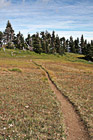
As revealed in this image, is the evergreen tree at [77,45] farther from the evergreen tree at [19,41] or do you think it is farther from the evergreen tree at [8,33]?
the evergreen tree at [8,33]

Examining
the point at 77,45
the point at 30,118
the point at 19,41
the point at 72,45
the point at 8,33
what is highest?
the point at 8,33

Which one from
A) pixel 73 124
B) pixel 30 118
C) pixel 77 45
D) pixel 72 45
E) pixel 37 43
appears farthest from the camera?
pixel 77 45

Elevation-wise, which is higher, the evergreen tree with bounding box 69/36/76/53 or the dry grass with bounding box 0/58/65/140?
the evergreen tree with bounding box 69/36/76/53

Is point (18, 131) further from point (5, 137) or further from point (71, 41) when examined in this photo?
point (71, 41)

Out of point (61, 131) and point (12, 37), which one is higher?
point (12, 37)

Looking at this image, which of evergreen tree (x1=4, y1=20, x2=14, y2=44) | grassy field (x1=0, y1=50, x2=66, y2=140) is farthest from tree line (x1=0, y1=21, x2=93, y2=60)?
grassy field (x1=0, y1=50, x2=66, y2=140)

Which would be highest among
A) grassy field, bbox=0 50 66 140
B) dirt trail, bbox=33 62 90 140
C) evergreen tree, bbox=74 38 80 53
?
evergreen tree, bbox=74 38 80 53

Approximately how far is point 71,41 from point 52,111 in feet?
489

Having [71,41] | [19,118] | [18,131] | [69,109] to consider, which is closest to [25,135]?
[18,131]

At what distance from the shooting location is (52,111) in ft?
48.3

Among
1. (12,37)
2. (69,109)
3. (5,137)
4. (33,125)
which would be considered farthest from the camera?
(12,37)

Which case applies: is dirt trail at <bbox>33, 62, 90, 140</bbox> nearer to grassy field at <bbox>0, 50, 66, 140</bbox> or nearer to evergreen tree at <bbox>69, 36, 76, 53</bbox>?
grassy field at <bbox>0, 50, 66, 140</bbox>

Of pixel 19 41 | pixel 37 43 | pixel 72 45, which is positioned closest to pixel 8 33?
pixel 19 41

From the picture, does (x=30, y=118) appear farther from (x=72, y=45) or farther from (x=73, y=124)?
(x=72, y=45)
